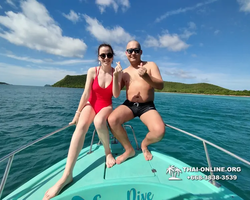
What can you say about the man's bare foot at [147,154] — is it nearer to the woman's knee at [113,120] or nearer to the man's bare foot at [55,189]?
the woman's knee at [113,120]

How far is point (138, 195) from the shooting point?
155cm

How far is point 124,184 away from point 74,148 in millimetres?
847

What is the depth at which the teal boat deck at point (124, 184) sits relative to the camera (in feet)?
4.83

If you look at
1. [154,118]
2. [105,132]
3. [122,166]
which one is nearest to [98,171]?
[122,166]

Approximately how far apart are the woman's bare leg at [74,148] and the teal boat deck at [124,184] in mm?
91

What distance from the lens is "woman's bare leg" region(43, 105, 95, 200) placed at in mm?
1512

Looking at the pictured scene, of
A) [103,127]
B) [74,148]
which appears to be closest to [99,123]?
[103,127]

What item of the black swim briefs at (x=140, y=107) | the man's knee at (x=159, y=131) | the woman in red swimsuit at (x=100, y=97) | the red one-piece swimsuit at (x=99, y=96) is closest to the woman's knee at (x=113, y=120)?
the woman in red swimsuit at (x=100, y=97)

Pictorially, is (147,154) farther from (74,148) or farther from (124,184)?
(74,148)

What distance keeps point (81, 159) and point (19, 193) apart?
2.93 ft

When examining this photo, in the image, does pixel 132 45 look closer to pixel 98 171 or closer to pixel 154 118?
pixel 154 118

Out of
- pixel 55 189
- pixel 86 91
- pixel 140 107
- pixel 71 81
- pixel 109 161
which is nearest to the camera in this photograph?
pixel 55 189

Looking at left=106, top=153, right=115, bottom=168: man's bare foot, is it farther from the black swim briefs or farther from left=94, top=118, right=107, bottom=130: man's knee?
the black swim briefs

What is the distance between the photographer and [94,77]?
2398 millimetres
